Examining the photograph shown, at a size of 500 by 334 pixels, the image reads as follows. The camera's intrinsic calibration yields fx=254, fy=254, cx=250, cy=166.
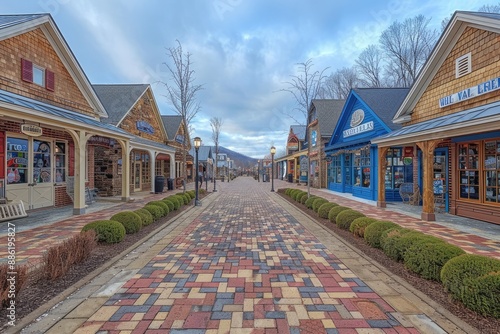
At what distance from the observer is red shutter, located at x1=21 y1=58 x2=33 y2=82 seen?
837 centimetres

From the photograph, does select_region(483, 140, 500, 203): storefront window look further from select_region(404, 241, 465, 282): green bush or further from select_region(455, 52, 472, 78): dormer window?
select_region(404, 241, 465, 282): green bush

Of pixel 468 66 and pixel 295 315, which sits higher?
pixel 468 66

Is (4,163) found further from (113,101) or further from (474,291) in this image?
(474,291)

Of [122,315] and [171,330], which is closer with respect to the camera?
[171,330]

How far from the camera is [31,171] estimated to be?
30.0ft

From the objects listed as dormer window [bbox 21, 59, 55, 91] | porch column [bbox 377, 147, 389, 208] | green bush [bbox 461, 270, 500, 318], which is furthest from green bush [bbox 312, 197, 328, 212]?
dormer window [bbox 21, 59, 55, 91]

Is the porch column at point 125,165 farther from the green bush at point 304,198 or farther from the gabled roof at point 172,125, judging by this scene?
the gabled roof at point 172,125

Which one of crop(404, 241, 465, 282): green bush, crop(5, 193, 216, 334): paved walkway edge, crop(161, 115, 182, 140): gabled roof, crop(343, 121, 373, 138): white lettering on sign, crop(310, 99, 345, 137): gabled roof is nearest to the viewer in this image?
crop(5, 193, 216, 334): paved walkway edge

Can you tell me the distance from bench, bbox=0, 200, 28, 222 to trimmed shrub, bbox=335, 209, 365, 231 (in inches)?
Answer: 373

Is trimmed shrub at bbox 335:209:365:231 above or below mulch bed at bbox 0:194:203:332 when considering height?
above

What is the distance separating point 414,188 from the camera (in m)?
11.2

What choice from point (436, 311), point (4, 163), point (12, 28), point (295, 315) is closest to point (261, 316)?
point (295, 315)

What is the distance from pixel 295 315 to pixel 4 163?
32.7 feet

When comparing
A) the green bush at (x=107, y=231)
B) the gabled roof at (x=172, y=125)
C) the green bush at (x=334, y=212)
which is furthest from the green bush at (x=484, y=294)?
the gabled roof at (x=172, y=125)
